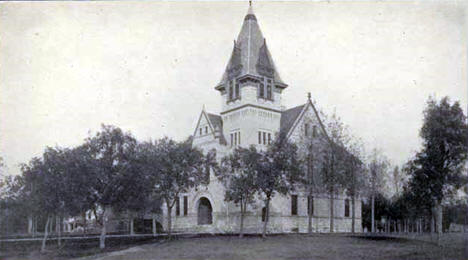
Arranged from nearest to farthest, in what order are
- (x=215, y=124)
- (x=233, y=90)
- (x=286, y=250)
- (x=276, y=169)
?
(x=286, y=250) → (x=276, y=169) → (x=233, y=90) → (x=215, y=124)

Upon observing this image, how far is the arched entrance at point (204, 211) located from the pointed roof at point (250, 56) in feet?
46.6

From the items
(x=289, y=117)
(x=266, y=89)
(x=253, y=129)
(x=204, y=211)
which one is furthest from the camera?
(x=204, y=211)

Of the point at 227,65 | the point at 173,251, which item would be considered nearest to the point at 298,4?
the point at 173,251

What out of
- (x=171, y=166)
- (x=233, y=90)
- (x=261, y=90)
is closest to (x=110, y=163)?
(x=171, y=166)

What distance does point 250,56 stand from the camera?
165 ft

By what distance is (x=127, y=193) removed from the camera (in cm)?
3622

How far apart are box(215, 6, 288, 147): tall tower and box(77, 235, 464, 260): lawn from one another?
1727 centimetres

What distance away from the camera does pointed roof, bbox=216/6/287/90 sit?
5022 cm

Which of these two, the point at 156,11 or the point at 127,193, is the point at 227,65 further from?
the point at 156,11

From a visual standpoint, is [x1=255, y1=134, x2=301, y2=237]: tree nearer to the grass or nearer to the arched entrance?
the grass

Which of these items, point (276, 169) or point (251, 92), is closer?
point (276, 169)

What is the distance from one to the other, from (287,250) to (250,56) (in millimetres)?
26363

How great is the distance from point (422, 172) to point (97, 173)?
22117 millimetres

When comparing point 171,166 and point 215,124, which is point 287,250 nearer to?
point 171,166
